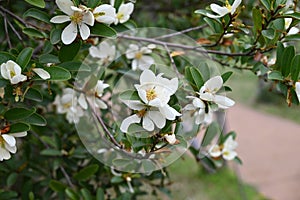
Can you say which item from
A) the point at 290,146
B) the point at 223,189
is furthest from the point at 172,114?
the point at 290,146

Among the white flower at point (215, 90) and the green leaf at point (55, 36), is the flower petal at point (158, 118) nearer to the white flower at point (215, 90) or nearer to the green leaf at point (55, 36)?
the white flower at point (215, 90)

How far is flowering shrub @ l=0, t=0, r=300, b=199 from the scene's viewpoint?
75cm

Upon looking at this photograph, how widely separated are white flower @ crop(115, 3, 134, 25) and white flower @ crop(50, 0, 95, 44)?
20cm

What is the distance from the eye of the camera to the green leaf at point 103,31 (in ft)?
2.51

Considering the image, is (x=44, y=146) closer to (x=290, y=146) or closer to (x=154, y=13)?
(x=154, y=13)

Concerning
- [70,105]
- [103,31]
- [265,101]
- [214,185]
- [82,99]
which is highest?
[103,31]

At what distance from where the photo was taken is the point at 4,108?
0.87 meters

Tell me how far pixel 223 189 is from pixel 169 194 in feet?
8.39

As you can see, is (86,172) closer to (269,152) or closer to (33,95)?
(33,95)

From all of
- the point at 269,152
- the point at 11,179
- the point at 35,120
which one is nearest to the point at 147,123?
the point at 35,120

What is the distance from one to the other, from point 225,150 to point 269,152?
402 centimetres

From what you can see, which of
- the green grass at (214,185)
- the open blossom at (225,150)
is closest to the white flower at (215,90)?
the open blossom at (225,150)

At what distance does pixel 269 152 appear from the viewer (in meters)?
5.03

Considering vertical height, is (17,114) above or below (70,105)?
above
